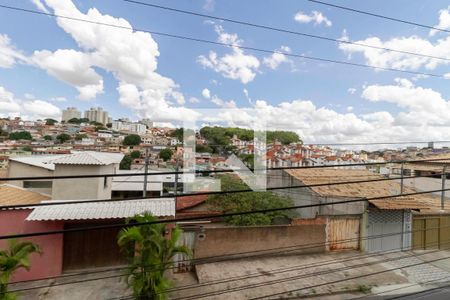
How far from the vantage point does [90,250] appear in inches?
354

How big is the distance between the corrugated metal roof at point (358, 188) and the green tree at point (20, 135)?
1194 cm

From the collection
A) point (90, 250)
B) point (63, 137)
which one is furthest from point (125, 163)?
point (90, 250)

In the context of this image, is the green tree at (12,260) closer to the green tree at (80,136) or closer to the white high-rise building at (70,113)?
the green tree at (80,136)

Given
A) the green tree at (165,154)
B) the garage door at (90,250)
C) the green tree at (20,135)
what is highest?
the green tree at (20,135)

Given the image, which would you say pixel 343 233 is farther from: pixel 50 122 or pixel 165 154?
pixel 50 122

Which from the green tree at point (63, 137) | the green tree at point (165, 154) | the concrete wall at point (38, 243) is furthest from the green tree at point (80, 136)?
the concrete wall at point (38, 243)

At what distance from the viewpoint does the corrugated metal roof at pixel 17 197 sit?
372 inches

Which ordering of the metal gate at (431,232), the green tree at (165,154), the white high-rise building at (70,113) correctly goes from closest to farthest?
1. the metal gate at (431,232)
2. the green tree at (165,154)
3. the white high-rise building at (70,113)

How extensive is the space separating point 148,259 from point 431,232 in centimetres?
1113

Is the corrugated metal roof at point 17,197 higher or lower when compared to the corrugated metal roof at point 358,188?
lower

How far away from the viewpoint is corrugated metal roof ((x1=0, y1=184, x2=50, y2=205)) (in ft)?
31.0

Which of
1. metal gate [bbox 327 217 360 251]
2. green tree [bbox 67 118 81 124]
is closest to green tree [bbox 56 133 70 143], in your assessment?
green tree [bbox 67 118 81 124]

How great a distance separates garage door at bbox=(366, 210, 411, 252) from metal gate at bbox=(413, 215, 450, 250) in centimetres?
60

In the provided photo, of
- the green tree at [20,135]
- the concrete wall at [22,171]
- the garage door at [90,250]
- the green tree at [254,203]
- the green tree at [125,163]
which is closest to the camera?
the garage door at [90,250]
